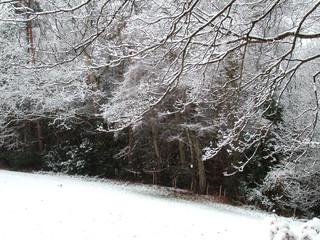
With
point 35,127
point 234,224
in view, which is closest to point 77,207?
point 234,224

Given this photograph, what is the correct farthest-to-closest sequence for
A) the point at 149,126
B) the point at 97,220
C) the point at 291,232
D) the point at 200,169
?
the point at 149,126 → the point at 200,169 → the point at 97,220 → the point at 291,232

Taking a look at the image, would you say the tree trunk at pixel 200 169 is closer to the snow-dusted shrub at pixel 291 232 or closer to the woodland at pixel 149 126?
the woodland at pixel 149 126

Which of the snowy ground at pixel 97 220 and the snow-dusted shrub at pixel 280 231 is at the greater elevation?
the snow-dusted shrub at pixel 280 231

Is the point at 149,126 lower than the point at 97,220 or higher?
higher

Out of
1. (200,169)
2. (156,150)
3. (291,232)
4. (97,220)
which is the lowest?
(97,220)

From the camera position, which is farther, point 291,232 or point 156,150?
point 156,150

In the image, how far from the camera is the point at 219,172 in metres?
12.2

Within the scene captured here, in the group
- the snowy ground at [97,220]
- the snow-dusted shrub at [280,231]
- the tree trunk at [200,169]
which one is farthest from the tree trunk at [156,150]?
the snow-dusted shrub at [280,231]

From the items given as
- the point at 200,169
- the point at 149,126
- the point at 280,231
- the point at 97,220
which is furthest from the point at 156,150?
the point at 280,231

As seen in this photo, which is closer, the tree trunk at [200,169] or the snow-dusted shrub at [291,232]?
the snow-dusted shrub at [291,232]

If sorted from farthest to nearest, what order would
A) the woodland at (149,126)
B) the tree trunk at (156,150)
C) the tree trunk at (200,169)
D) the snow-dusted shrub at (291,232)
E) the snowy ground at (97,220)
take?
1. the tree trunk at (156,150)
2. the tree trunk at (200,169)
3. the woodland at (149,126)
4. the snowy ground at (97,220)
5. the snow-dusted shrub at (291,232)

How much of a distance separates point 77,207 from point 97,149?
28.0ft

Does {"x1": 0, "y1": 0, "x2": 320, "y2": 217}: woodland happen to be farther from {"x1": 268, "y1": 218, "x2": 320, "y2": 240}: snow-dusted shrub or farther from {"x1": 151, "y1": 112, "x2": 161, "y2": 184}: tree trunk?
{"x1": 268, "y1": 218, "x2": 320, "y2": 240}: snow-dusted shrub

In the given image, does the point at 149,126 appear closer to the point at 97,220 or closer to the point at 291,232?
the point at 97,220
